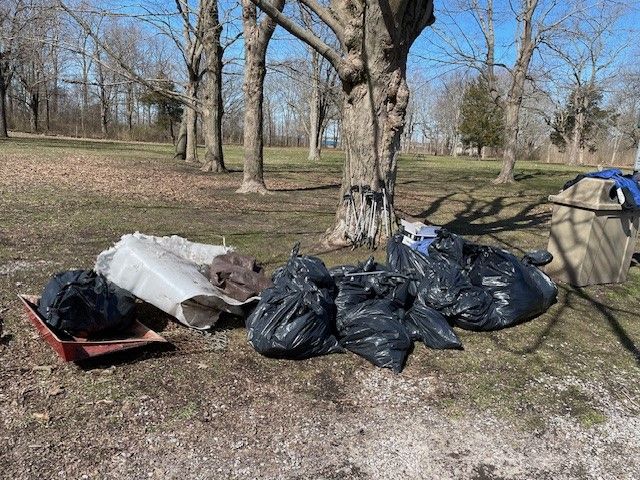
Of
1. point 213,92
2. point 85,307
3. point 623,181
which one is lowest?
point 85,307

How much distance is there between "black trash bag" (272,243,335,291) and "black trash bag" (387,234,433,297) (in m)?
0.69

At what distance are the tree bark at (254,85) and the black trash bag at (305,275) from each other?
7.46 meters

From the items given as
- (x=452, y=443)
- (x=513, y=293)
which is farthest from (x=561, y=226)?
(x=452, y=443)

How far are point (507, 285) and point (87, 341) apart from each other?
10.0ft

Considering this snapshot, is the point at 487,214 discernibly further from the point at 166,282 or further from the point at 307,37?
the point at 166,282

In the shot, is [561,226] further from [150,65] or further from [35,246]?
[150,65]

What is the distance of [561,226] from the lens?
507 centimetres

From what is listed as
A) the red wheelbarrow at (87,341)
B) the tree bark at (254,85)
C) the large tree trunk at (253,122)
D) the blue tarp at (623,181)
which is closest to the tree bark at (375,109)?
the blue tarp at (623,181)

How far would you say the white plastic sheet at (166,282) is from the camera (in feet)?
11.3

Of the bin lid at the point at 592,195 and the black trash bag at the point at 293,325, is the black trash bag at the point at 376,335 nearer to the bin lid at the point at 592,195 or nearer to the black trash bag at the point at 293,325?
the black trash bag at the point at 293,325

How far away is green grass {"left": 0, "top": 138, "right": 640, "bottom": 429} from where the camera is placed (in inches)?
119

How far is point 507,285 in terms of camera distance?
393 centimetres

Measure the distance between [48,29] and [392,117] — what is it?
979 cm

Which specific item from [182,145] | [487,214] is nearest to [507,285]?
[487,214]
